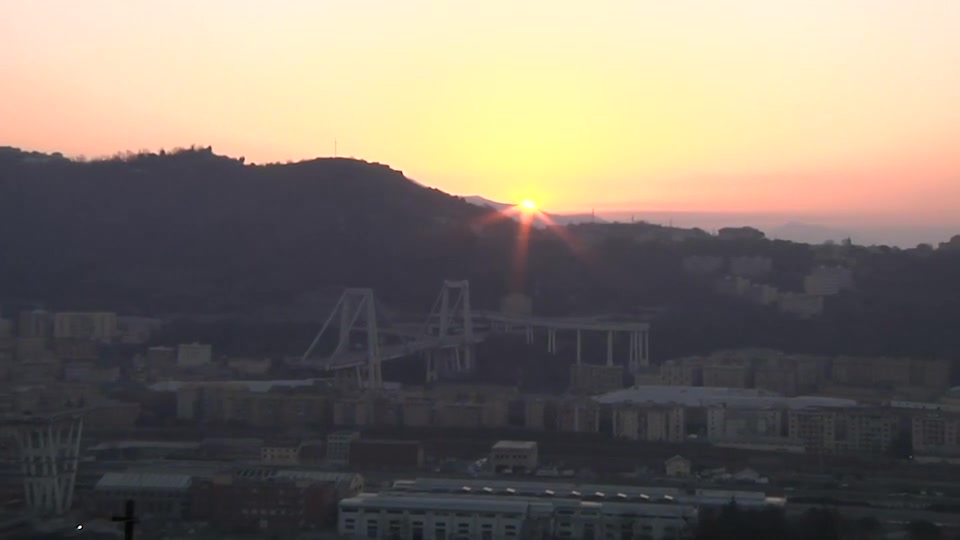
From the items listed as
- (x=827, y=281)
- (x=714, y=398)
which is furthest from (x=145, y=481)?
(x=827, y=281)

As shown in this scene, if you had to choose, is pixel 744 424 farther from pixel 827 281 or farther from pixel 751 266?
Result: pixel 751 266

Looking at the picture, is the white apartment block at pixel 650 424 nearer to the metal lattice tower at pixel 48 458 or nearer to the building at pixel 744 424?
the building at pixel 744 424

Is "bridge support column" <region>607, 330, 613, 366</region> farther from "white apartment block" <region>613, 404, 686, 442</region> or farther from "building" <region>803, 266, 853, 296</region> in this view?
"white apartment block" <region>613, 404, 686, 442</region>

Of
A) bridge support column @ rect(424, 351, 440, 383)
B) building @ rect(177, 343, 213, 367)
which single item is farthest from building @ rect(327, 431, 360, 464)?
building @ rect(177, 343, 213, 367)

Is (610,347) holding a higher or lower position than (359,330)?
lower

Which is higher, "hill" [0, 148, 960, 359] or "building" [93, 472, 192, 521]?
"hill" [0, 148, 960, 359]

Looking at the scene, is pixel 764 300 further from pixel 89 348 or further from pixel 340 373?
pixel 89 348
